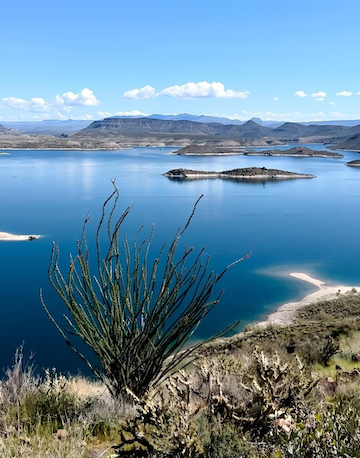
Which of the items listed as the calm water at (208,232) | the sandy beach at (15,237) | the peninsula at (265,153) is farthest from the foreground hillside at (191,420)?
the peninsula at (265,153)

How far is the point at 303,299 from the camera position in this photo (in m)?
19.0

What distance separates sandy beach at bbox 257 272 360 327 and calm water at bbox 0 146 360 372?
23.6 inches

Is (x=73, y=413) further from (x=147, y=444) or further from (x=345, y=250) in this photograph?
(x=345, y=250)

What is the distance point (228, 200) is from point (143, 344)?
4450cm

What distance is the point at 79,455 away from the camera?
10.3 feet

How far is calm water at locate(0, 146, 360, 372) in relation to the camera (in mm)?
17203

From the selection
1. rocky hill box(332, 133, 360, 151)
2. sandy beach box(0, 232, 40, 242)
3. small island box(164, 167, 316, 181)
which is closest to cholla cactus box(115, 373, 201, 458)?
sandy beach box(0, 232, 40, 242)

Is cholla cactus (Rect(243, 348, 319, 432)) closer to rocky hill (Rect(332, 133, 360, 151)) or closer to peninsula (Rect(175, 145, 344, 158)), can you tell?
peninsula (Rect(175, 145, 344, 158))

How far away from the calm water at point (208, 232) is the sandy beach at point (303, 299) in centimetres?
60

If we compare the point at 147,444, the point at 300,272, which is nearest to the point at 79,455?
the point at 147,444

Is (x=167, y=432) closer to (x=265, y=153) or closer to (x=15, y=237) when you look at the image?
(x=15, y=237)

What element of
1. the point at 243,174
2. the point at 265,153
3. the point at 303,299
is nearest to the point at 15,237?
the point at 303,299

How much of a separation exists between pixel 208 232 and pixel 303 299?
1324cm

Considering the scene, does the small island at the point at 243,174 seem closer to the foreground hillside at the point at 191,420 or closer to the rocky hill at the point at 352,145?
the foreground hillside at the point at 191,420
